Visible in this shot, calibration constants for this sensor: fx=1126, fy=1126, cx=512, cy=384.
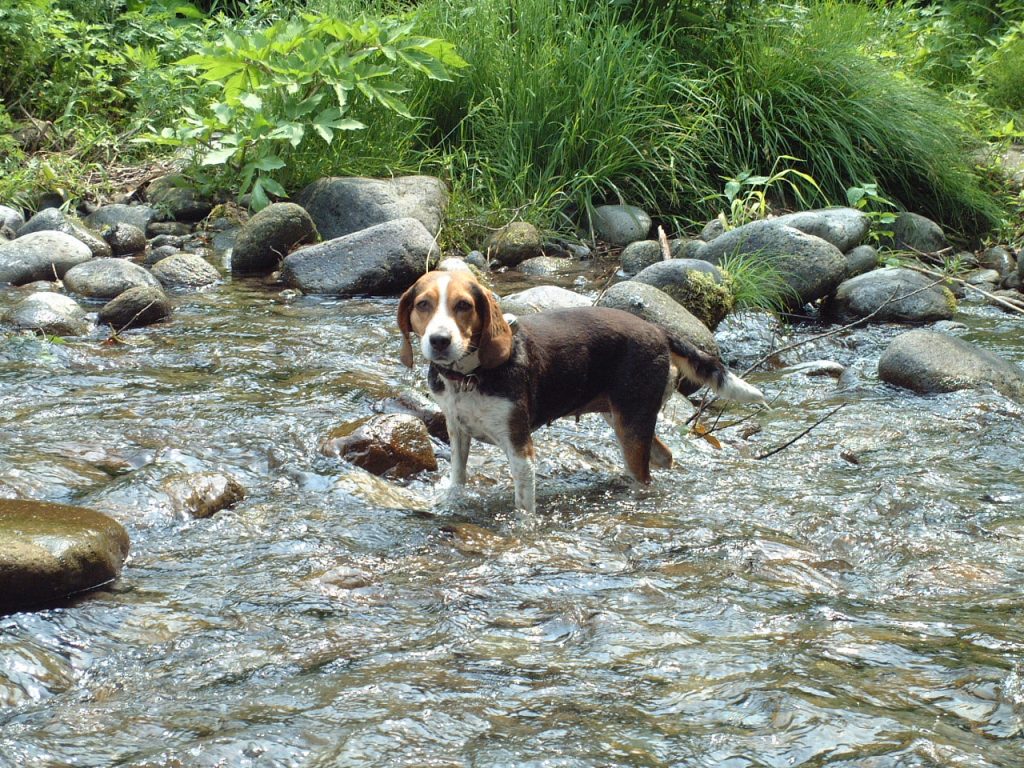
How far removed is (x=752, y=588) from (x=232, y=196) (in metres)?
8.16

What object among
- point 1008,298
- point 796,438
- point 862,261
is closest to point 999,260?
point 1008,298

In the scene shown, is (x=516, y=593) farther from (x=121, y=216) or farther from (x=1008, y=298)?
(x=121, y=216)

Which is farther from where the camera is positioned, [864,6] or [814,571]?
[864,6]

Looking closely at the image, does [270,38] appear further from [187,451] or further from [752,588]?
[752,588]

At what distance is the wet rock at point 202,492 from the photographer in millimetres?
4477

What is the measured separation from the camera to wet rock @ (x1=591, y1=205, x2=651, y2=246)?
32.7ft

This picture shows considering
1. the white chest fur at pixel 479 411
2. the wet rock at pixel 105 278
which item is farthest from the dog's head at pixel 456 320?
the wet rock at pixel 105 278

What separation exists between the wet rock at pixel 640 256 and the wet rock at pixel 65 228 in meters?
4.41

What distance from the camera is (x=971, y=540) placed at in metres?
4.36

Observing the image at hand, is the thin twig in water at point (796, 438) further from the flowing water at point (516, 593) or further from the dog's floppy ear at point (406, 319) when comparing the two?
the dog's floppy ear at point (406, 319)

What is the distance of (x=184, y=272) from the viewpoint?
348 inches

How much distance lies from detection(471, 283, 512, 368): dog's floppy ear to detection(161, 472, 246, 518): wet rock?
1.17m

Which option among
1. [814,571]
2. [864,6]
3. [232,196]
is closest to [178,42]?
[232,196]

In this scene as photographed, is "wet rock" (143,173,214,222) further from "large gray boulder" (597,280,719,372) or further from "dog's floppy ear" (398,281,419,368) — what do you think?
"dog's floppy ear" (398,281,419,368)
